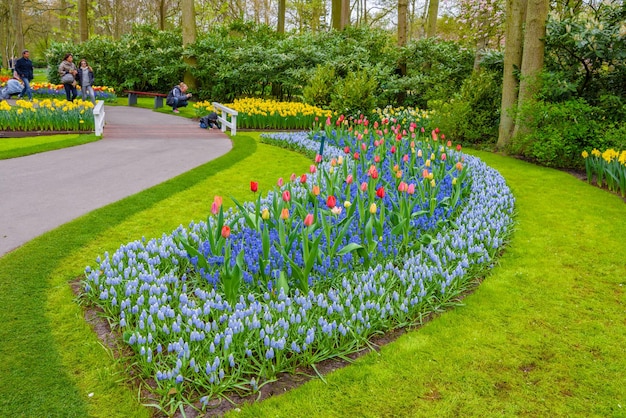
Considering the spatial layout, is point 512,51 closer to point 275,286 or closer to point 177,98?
point 275,286

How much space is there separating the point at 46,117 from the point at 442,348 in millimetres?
10944

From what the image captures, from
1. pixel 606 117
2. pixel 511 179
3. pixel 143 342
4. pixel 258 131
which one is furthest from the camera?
pixel 258 131

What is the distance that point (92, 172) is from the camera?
782 centimetres

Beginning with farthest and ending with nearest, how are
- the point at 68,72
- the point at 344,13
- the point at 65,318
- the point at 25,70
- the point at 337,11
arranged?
the point at 337,11
the point at 344,13
the point at 25,70
the point at 68,72
the point at 65,318

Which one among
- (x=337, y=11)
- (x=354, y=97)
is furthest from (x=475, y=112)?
(x=337, y=11)

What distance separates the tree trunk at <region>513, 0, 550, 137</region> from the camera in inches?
358

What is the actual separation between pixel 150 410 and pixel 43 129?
35.5 ft

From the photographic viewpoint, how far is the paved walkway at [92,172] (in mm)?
5426

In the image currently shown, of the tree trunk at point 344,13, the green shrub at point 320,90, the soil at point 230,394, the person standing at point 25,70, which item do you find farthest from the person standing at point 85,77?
the soil at point 230,394

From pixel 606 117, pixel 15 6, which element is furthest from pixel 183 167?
pixel 15 6

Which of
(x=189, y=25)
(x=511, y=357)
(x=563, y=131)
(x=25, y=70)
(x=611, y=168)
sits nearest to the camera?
(x=511, y=357)

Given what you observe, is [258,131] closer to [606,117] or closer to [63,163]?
[63,163]

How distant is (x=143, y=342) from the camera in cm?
283

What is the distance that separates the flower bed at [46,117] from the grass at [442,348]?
718 centimetres
